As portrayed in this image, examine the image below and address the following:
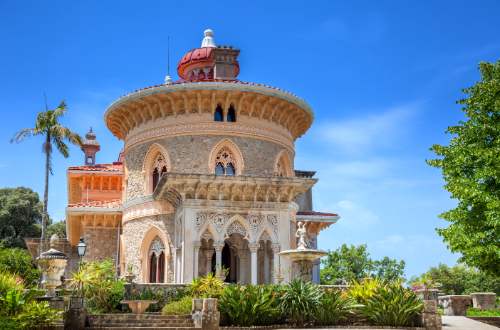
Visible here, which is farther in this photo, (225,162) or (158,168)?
(158,168)

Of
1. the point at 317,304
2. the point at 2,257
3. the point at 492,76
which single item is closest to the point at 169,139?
the point at 317,304

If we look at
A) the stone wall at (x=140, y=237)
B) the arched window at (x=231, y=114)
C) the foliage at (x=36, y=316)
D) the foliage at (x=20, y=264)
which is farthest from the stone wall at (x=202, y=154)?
the foliage at (x=20, y=264)

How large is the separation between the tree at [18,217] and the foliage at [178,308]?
45.6 meters

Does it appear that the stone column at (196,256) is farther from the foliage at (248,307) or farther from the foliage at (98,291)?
the foliage at (248,307)

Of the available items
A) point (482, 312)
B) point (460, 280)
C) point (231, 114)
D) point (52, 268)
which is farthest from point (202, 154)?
point (460, 280)

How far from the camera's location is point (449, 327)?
1958 cm

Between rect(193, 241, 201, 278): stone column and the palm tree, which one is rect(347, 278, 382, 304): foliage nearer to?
rect(193, 241, 201, 278): stone column

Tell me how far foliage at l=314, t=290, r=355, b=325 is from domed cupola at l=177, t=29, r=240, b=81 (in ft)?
45.2

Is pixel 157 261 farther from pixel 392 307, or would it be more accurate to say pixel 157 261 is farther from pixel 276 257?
pixel 392 307

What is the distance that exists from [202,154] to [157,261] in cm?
519

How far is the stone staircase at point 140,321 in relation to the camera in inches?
680

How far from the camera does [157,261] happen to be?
27.0 meters

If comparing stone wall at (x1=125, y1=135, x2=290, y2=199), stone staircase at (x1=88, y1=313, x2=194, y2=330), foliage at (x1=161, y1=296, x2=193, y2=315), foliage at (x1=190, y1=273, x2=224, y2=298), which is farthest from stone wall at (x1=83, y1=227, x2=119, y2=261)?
stone staircase at (x1=88, y1=313, x2=194, y2=330)

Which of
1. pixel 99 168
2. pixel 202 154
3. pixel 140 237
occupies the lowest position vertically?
pixel 140 237
